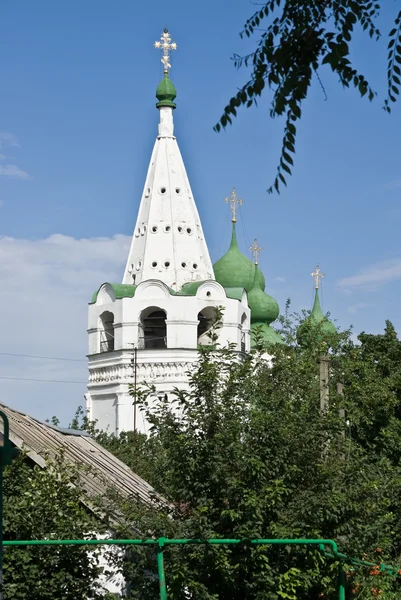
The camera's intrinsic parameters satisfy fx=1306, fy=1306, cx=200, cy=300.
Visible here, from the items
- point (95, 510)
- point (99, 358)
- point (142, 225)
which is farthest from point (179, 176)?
point (95, 510)

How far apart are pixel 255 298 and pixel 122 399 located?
10.7m

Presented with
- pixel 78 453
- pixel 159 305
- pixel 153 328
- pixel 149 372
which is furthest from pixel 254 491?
pixel 153 328

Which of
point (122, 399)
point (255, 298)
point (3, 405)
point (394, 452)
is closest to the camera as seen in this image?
point (3, 405)

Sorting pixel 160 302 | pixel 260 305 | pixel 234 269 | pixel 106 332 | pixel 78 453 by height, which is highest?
pixel 234 269

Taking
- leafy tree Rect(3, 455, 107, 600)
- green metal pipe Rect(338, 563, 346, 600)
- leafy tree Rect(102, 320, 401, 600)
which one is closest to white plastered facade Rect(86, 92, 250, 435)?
leafy tree Rect(3, 455, 107, 600)

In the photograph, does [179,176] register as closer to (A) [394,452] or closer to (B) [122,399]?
(B) [122,399]

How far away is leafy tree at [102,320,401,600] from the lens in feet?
36.2

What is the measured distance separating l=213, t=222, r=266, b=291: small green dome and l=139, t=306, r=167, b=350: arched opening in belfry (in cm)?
580

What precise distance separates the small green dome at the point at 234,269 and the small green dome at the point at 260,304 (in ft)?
1.03

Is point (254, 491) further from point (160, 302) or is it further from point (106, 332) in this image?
point (106, 332)

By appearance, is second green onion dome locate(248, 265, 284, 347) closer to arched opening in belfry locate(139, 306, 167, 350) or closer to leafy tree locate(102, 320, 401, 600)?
arched opening in belfry locate(139, 306, 167, 350)

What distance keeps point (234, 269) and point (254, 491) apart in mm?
45017

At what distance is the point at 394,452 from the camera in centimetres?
2888

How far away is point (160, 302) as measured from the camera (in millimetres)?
49125
